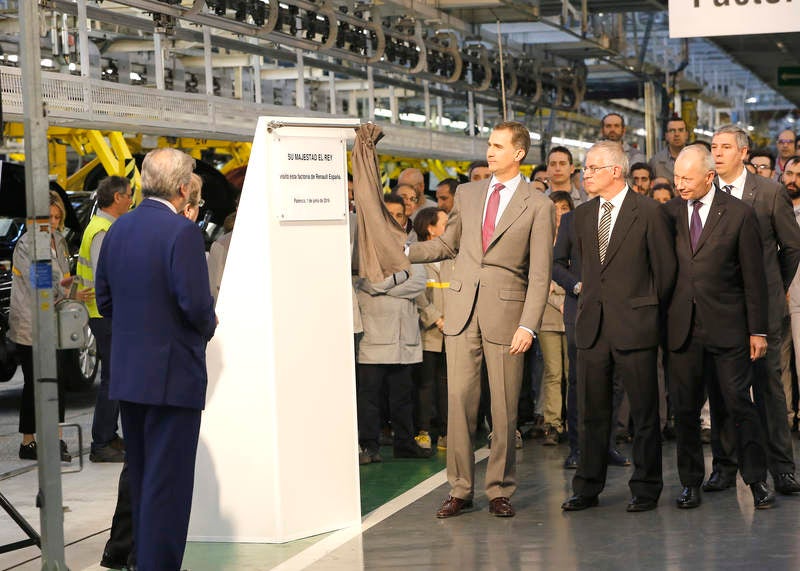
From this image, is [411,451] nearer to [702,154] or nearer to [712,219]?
[712,219]

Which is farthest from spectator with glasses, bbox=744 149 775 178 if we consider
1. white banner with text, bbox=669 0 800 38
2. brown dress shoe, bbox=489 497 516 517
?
brown dress shoe, bbox=489 497 516 517

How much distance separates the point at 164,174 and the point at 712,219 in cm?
301

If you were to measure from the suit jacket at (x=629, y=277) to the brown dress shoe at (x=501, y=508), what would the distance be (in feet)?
2.88

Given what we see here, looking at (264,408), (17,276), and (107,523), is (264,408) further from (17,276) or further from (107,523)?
(17,276)

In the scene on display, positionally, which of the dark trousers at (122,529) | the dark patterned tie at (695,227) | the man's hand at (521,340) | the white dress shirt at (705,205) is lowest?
the dark trousers at (122,529)

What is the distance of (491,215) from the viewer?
6.52 m

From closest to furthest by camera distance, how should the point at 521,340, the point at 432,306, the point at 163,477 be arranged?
the point at 163,477 → the point at 521,340 → the point at 432,306

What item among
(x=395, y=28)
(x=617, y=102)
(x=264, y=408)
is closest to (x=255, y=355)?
(x=264, y=408)

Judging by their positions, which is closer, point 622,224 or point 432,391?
point 622,224

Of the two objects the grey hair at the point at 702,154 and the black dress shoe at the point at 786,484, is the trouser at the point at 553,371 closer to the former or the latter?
the black dress shoe at the point at 786,484

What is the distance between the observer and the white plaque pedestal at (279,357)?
233 inches

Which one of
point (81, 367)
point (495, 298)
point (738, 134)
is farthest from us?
point (81, 367)

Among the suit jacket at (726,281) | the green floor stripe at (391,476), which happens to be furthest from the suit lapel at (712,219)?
the green floor stripe at (391,476)

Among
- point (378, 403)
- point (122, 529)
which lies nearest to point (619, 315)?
point (378, 403)
